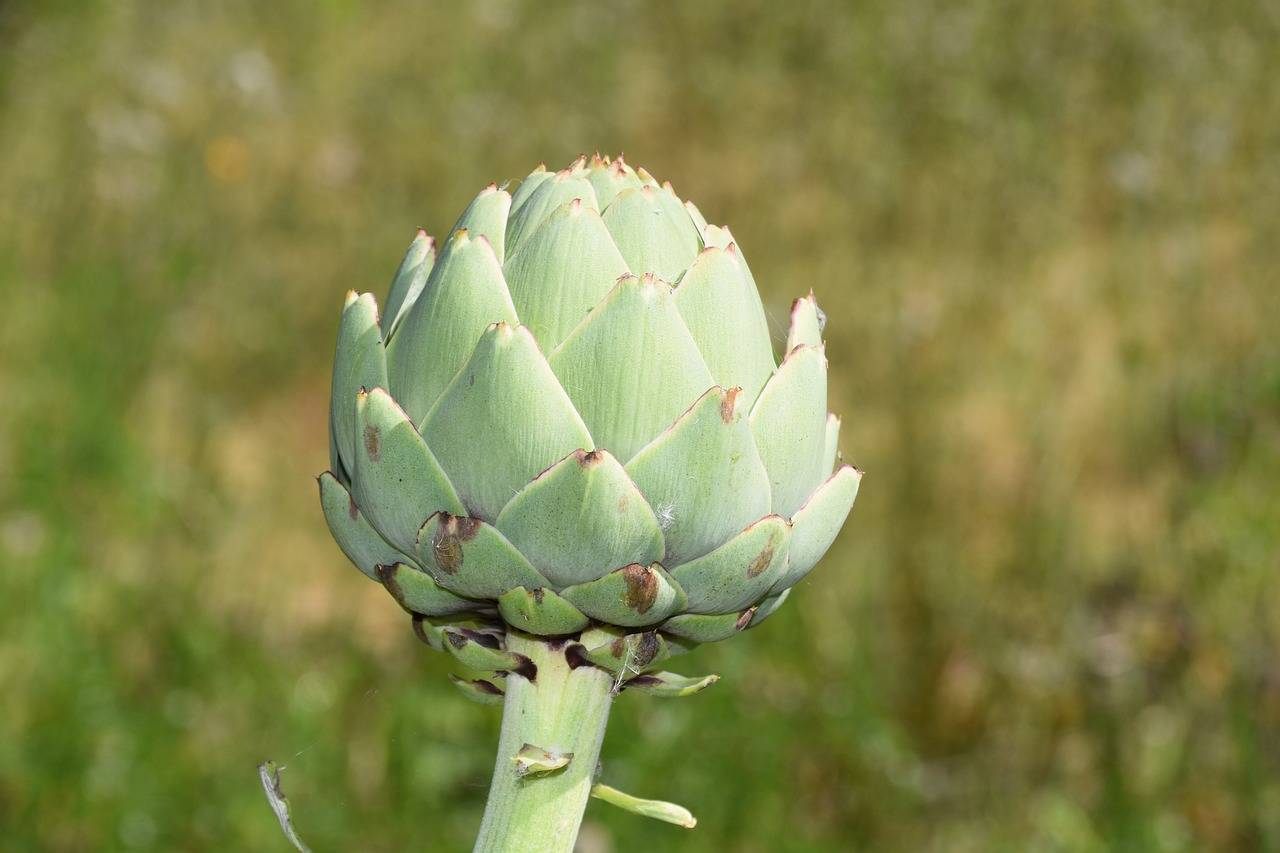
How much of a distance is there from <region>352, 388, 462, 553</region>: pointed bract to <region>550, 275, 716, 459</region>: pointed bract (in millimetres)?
62

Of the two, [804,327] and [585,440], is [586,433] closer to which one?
[585,440]

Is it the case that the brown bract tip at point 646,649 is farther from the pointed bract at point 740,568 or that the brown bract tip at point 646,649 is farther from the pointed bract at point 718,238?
the pointed bract at point 718,238

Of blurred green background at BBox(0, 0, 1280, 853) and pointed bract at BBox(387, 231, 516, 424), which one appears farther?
blurred green background at BBox(0, 0, 1280, 853)

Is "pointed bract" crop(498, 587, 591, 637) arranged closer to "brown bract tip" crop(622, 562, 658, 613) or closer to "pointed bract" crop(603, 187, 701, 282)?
"brown bract tip" crop(622, 562, 658, 613)

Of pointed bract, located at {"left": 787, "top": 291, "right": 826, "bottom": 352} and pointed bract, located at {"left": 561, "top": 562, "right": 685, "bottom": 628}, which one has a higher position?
pointed bract, located at {"left": 787, "top": 291, "right": 826, "bottom": 352}

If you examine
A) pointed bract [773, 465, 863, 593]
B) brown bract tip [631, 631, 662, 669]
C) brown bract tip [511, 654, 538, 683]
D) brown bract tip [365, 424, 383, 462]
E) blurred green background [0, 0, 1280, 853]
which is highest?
blurred green background [0, 0, 1280, 853]

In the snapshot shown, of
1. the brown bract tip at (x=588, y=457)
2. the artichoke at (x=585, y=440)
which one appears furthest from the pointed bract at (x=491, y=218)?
the brown bract tip at (x=588, y=457)

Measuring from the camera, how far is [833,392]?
296 centimetres

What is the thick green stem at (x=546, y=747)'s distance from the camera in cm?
52

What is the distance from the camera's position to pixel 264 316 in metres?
3.07

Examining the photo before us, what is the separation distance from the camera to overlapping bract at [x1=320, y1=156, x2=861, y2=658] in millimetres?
492

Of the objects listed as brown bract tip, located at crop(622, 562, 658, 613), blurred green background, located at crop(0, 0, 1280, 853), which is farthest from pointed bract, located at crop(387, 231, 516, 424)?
blurred green background, located at crop(0, 0, 1280, 853)

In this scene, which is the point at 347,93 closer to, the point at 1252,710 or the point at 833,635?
the point at 833,635

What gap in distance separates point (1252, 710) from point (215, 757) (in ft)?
5.44
